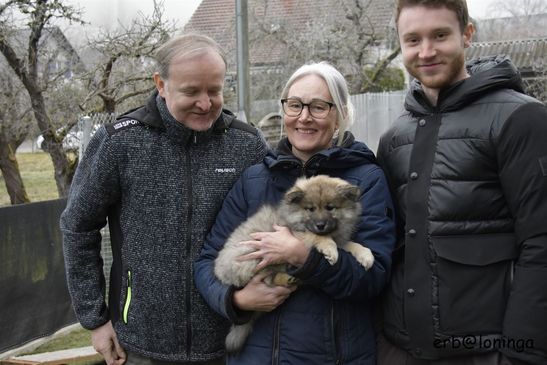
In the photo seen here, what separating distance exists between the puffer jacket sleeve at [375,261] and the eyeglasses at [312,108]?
43cm

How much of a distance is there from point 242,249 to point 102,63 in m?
8.50

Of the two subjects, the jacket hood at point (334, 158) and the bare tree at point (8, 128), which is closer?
the jacket hood at point (334, 158)

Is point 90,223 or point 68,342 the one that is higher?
point 90,223

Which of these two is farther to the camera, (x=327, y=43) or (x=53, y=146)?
(x=327, y=43)

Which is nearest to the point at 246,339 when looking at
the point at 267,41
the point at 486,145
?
the point at 486,145

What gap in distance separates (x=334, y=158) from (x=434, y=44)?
805 millimetres

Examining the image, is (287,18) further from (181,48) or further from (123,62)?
(181,48)

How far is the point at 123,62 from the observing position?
11.4 metres

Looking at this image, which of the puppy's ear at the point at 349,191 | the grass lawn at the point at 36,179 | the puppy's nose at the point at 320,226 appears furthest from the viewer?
the grass lawn at the point at 36,179

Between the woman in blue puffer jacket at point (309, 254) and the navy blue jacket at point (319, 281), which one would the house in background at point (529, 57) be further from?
the navy blue jacket at point (319, 281)

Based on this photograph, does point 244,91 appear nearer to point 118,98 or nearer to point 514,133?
point 118,98

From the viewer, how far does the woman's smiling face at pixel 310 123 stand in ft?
11.0

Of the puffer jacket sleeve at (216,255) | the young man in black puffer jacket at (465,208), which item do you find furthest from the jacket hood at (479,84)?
the puffer jacket sleeve at (216,255)

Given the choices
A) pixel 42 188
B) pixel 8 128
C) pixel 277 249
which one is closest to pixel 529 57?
pixel 8 128
